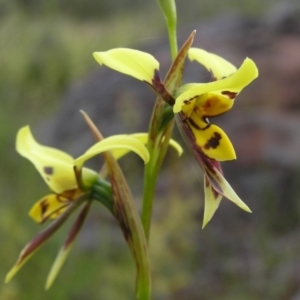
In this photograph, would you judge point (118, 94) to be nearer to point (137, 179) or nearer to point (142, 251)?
point (137, 179)

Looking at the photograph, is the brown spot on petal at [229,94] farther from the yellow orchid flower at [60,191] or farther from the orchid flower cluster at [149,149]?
the yellow orchid flower at [60,191]

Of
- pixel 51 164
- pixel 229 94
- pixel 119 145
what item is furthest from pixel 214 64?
pixel 51 164

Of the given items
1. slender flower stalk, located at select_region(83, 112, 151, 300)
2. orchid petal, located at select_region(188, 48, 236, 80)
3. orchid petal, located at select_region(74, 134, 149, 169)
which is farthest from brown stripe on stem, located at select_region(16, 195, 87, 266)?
orchid petal, located at select_region(188, 48, 236, 80)

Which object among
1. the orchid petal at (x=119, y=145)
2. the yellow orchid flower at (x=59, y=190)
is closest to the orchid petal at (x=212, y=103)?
the orchid petal at (x=119, y=145)

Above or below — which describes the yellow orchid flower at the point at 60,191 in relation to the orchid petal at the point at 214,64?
below

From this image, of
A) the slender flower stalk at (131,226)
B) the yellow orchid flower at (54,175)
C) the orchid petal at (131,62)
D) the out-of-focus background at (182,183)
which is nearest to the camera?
the orchid petal at (131,62)

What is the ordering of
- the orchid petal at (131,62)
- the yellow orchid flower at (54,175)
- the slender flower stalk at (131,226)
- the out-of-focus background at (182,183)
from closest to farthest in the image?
the orchid petal at (131,62), the slender flower stalk at (131,226), the yellow orchid flower at (54,175), the out-of-focus background at (182,183)

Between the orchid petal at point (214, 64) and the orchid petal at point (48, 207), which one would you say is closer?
the orchid petal at point (214, 64)
